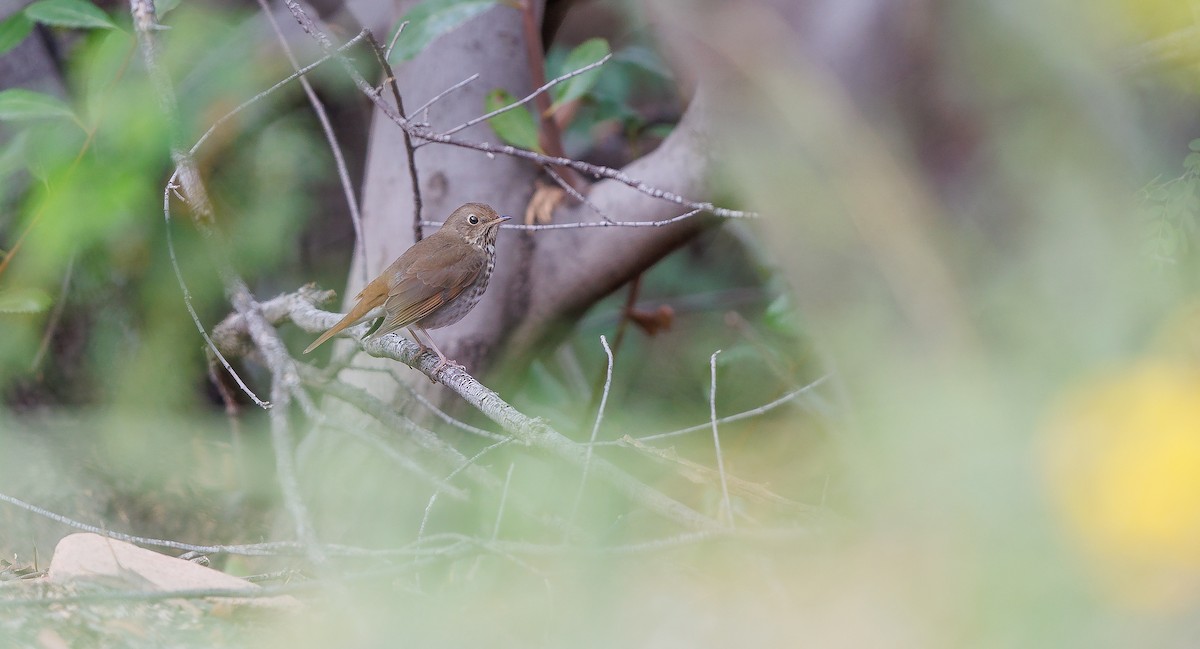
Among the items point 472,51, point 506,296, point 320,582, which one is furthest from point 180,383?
point 320,582

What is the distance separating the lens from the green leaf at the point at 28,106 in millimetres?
2828

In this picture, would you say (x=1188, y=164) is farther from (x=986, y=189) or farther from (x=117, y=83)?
(x=117, y=83)

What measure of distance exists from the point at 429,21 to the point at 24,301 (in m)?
1.53

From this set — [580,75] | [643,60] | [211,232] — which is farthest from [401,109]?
[643,60]

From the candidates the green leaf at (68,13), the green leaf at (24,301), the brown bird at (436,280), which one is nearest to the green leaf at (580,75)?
the brown bird at (436,280)

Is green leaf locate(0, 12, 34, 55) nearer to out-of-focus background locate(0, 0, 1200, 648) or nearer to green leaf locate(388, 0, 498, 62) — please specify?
out-of-focus background locate(0, 0, 1200, 648)

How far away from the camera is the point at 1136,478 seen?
71 centimetres

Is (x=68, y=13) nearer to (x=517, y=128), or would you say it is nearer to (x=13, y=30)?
(x=13, y=30)

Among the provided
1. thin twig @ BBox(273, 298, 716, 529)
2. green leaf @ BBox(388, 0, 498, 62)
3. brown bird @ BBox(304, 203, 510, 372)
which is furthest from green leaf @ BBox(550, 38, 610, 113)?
thin twig @ BBox(273, 298, 716, 529)

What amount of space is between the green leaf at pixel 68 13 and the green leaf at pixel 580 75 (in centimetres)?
144

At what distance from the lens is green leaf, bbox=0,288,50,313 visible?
288 cm

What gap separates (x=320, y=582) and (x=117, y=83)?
2.50 meters

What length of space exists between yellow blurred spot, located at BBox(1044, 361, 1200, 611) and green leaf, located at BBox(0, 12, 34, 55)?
11.6 feet

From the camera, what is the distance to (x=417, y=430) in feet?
8.28
